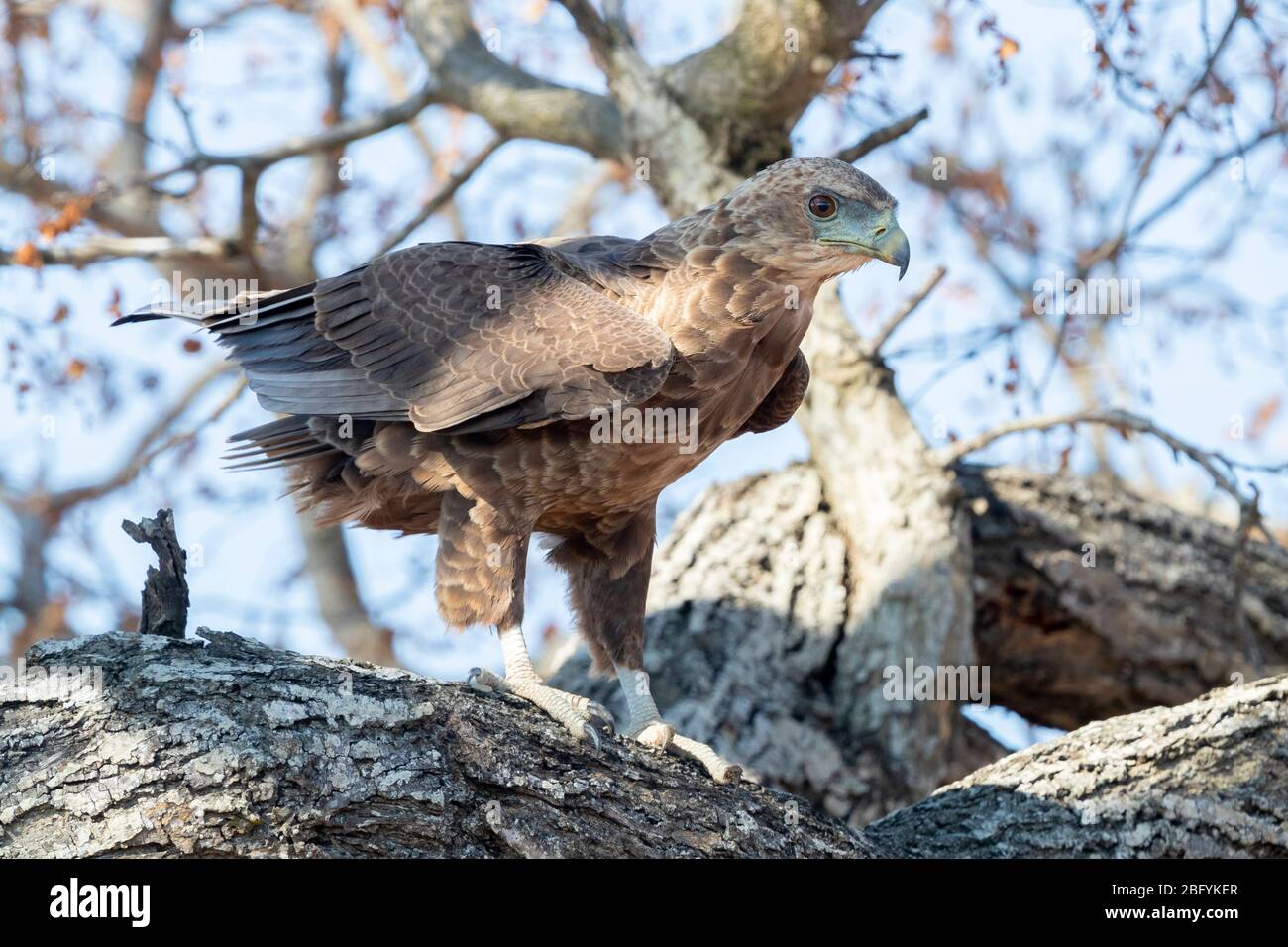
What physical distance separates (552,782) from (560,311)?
67.2 inches

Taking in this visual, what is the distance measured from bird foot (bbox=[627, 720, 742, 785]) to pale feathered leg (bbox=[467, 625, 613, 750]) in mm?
205

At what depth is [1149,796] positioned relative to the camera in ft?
12.5

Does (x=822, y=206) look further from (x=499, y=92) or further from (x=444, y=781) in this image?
(x=499, y=92)

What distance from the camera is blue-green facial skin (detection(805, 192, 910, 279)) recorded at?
4320 mm

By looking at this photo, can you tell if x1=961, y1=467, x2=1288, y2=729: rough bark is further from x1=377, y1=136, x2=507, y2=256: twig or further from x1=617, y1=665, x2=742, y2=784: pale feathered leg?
x1=377, y1=136, x2=507, y2=256: twig

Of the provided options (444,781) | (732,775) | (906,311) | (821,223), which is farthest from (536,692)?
(906,311)

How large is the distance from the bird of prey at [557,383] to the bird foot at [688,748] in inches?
0.4

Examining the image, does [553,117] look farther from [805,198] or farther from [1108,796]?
[1108,796]

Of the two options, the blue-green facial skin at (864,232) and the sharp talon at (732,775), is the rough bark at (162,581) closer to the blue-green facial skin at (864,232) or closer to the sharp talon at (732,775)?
the sharp talon at (732,775)

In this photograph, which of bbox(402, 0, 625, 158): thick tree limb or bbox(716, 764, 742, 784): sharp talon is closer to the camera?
bbox(716, 764, 742, 784): sharp talon

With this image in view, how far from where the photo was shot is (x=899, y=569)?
5727 millimetres

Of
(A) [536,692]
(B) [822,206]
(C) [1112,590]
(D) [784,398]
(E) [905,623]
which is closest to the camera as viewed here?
(A) [536,692]

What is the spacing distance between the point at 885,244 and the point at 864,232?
90 millimetres

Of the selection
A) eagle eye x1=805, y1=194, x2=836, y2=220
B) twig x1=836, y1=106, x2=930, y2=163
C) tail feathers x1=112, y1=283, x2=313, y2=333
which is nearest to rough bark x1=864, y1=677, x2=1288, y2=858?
eagle eye x1=805, y1=194, x2=836, y2=220
